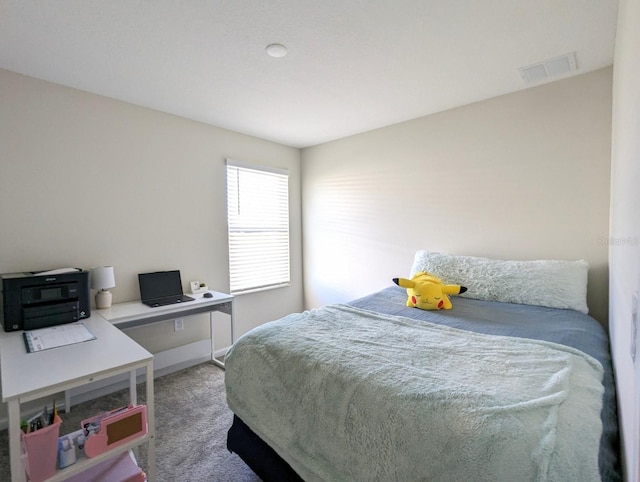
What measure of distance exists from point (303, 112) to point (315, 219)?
1443mm

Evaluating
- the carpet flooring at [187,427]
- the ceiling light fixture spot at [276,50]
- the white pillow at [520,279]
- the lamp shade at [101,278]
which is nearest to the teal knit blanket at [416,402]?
the carpet flooring at [187,427]

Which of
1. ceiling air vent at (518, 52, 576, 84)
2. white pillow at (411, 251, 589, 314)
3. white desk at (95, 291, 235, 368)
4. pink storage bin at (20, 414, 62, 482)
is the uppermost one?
ceiling air vent at (518, 52, 576, 84)

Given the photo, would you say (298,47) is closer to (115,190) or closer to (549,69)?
(549,69)

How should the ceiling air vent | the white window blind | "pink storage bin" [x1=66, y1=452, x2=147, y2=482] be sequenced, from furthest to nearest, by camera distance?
1. the white window blind
2. the ceiling air vent
3. "pink storage bin" [x1=66, y1=452, x2=147, y2=482]

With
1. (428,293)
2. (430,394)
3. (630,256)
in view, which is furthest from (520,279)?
(430,394)

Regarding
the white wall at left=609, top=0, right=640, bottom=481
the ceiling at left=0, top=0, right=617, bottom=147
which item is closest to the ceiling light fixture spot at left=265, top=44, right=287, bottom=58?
the ceiling at left=0, top=0, right=617, bottom=147

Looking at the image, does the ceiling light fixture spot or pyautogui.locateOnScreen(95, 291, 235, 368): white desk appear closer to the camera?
the ceiling light fixture spot

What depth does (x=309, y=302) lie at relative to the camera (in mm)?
4066

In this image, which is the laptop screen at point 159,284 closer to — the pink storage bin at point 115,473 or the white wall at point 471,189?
the pink storage bin at point 115,473

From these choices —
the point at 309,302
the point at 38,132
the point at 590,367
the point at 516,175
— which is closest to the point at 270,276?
the point at 309,302

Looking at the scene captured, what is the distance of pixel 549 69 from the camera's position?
2100mm

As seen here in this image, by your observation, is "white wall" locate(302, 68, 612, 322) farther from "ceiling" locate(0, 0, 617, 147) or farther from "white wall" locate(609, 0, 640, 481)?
"white wall" locate(609, 0, 640, 481)

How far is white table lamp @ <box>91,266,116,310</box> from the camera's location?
7.39 feet

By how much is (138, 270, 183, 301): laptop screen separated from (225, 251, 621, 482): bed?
1344mm
